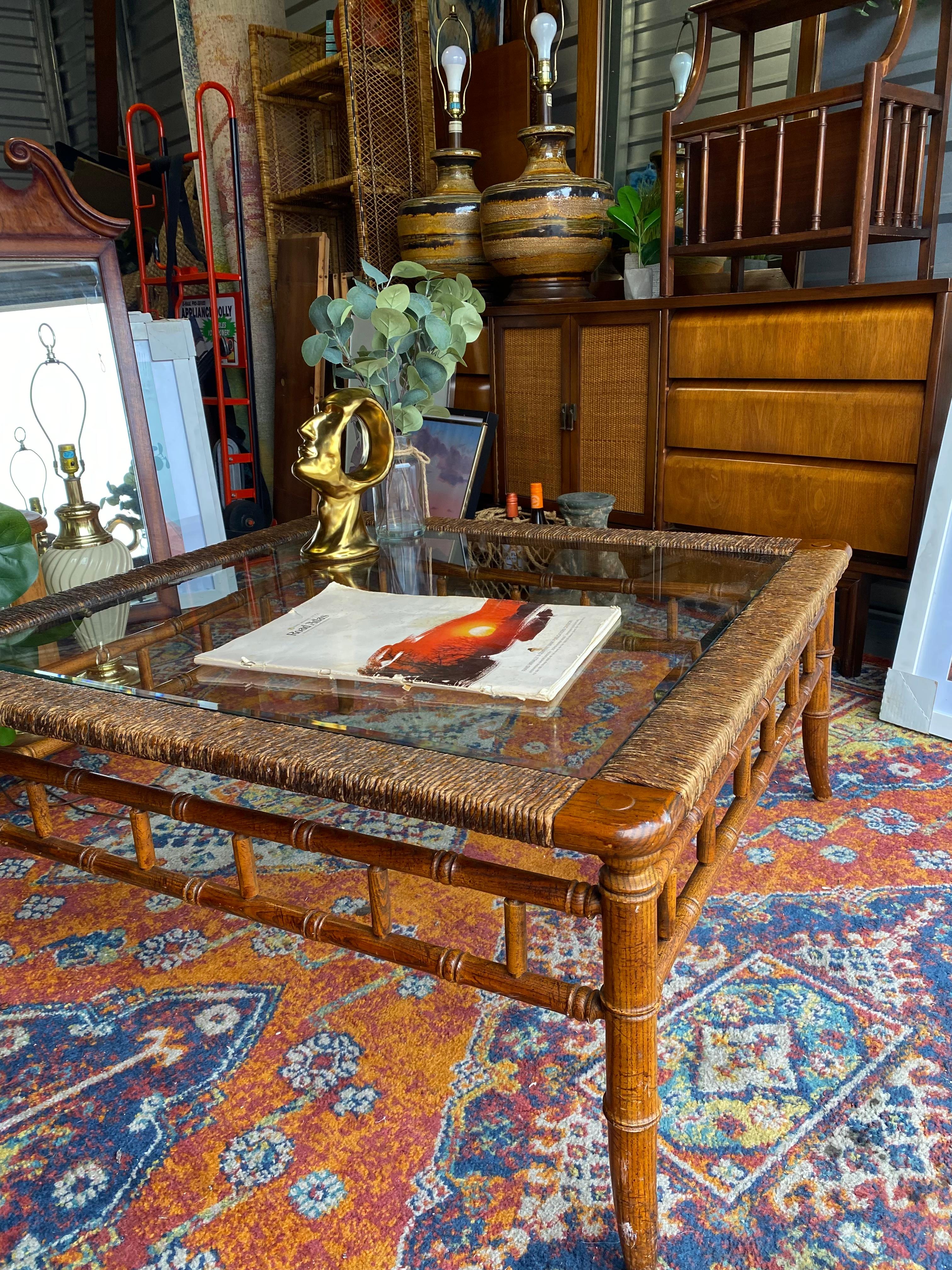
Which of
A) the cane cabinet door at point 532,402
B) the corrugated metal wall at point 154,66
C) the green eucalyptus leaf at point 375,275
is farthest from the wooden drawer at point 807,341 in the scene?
the corrugated metal wall at point 154,66

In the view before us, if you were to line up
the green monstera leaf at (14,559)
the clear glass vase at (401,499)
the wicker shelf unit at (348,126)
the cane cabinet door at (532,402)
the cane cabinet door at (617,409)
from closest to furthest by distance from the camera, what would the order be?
the green monstera leaf at (14,559)
the clear glass vase at (401,499)
the cane cabinet door at (617,409)
the cane cabinet door at (532,402)
the wicker shelf unit at (348,126)

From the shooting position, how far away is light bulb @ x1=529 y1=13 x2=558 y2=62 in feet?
8.21

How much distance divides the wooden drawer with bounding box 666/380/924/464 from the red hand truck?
1.71 metres

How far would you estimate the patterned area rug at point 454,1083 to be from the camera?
895mm

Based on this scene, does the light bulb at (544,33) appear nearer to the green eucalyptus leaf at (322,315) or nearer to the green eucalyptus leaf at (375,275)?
the green eucalyptus leaf at (375,275)

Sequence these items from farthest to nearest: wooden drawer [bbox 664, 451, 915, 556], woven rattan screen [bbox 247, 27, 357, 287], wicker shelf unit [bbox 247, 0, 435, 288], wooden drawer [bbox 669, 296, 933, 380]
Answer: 1. woven rattan screen [bbox 247, 27, 357, 287]
2. wicker shelf unit [bbox 247, 0, 435, 288]
3. wooden drawer [bbox 664, 451, 915, 556]
4. wooden drawer [bbox 669, 296, 933, 380]

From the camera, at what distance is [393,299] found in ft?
5.26

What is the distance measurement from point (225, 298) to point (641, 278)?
7.21ft

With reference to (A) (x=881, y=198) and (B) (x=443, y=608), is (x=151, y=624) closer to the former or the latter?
(B) (x=443, y=608)

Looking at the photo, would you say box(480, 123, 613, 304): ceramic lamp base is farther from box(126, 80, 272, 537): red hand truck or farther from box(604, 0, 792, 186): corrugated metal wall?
box(126, 80, 272, 537): red hand truck

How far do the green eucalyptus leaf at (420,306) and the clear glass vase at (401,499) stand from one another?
0.22 meters

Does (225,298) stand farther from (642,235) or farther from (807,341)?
(807,341)

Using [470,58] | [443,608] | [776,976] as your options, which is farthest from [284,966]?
[470,58]

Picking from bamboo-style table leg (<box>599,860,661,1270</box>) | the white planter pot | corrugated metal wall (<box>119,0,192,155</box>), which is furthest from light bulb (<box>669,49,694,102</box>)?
corrugated metal wall (<box>119,0,192,155</box>)
